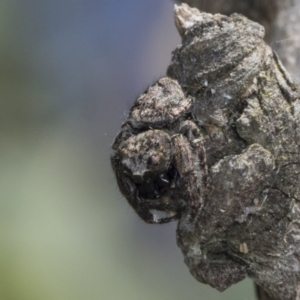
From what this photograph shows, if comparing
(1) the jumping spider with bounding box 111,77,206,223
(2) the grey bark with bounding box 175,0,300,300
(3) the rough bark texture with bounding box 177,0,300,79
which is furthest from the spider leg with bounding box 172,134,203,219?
(3) the rough bark texture with bounding box 177,0,300,79

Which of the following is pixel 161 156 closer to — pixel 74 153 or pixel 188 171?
pixel 188 171

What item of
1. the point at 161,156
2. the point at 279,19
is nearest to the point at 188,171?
the point at 161,156

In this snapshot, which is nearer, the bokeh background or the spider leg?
the spider leg

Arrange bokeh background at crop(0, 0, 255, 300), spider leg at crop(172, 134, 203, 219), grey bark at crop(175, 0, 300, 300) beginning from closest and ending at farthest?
spider leg at crop(172, 134, 203, 219), grey bark at crop(175, 0, 300, 300), bokeh background at crop(0, 0, 255, 300)

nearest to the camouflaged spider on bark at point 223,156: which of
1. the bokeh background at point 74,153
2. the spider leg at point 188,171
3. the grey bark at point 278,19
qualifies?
the spider leg at point 188,171

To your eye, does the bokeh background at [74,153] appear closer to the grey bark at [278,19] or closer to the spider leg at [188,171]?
the grey bark at [278,19]

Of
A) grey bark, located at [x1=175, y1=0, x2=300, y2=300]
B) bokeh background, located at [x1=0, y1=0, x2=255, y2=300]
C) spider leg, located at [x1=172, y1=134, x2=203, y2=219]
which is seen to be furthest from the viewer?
bokeh background, located at [x1=0, y1=0, x2=255, y2=300]

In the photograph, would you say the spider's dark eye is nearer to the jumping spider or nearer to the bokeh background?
the jumping spider
